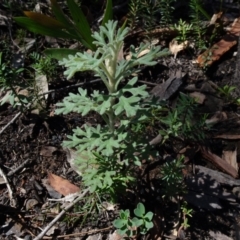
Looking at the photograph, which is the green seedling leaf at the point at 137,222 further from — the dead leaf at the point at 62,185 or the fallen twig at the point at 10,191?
the fallen twig at the point at 10,191

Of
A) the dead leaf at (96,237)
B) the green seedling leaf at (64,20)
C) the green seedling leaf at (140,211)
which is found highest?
the green seedling leaf at (64,20)

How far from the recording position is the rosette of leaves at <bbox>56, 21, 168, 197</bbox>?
1975 millimetres

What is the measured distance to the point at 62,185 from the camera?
8.77 ft

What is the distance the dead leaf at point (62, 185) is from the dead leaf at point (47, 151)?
146 millimetres

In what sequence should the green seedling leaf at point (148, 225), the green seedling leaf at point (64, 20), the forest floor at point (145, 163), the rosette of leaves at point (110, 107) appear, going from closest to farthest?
the rosette of leaves at point (110, 107)
the green seedling leaf at point (148, 225)
the forest floor at point (145, 163)
the green seedling leaf at point (64, 20)

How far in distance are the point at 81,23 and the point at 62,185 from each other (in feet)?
3.73

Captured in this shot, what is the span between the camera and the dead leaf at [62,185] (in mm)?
2650

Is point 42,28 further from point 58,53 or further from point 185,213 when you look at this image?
point 185,213

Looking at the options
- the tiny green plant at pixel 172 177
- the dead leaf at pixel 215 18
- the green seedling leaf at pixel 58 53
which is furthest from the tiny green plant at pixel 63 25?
the tiny green plant at pixel 172 177

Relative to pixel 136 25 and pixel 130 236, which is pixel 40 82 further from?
pixel 130 236

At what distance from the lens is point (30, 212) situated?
2604mm

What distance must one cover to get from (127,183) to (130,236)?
29cm

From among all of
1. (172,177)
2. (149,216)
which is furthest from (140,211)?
(172,177)

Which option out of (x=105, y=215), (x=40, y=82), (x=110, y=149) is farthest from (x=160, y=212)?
(x=40, y=82)
